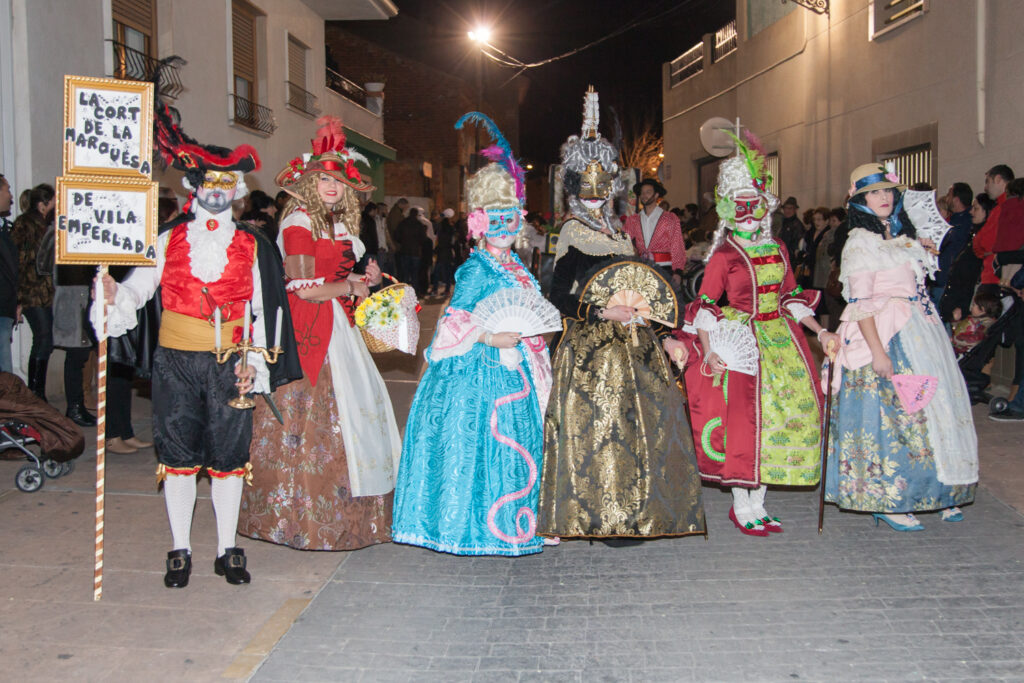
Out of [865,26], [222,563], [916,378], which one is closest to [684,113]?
[865,26]

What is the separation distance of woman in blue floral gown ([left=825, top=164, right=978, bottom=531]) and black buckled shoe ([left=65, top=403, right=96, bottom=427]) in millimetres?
5843

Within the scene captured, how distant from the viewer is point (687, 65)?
2308 centimetres

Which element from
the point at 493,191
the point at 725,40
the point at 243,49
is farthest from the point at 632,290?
the point at 725,40

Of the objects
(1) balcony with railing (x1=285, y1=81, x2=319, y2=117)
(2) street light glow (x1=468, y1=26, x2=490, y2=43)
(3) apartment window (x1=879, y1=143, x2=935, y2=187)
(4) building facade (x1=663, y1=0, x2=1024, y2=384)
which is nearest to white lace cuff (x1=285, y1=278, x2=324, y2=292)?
(4) building facade (x1=663, y1=0, x2=1024, y2=384)

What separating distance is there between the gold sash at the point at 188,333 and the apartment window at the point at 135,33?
718cm

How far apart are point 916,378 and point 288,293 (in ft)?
10.9

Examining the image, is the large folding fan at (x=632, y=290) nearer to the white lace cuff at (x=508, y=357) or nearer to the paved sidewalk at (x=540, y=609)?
the white lace cuff at (x=508, y=357)

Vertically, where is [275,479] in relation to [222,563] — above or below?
above

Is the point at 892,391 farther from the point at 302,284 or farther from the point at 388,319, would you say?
the point at 302,284

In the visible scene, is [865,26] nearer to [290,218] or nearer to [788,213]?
[788,213]

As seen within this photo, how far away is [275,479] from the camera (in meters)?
4.62

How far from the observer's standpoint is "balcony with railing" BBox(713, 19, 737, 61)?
19.9 m

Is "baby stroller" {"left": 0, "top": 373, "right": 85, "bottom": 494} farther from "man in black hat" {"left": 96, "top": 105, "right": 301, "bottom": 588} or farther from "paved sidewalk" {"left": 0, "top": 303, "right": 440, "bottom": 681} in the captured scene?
"man in black hat" {"left": 96, "top": 105, "right": 301, "bottom": 588}

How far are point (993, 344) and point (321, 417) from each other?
6461 mm
